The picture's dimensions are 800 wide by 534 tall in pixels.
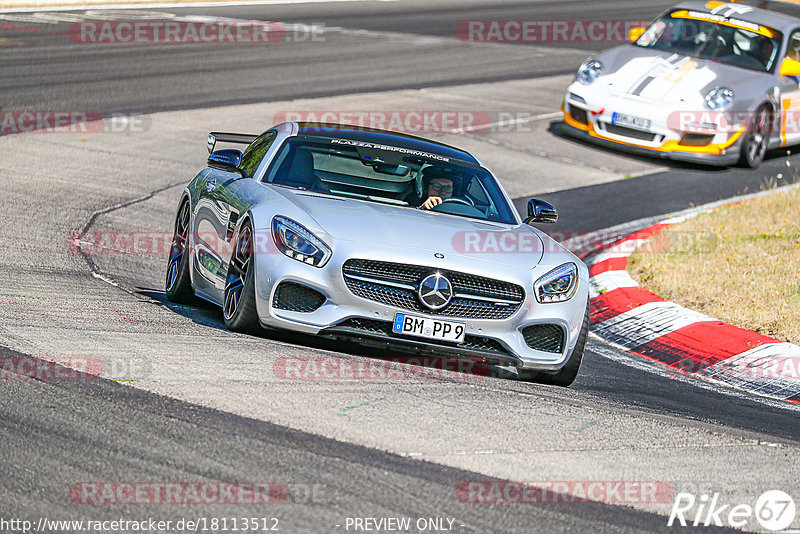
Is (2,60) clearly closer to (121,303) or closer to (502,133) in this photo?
(502,133)

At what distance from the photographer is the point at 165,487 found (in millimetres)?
4445

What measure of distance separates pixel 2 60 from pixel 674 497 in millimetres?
15768

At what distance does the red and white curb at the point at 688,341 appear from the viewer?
8.08m

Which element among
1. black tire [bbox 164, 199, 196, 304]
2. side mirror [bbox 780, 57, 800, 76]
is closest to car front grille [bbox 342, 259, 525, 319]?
black tire [bbox 164, 199, 196, 304]

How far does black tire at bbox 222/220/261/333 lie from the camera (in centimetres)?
685

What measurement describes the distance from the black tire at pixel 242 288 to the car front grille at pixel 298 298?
0.53 feet

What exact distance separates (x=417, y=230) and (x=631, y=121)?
8927 mm

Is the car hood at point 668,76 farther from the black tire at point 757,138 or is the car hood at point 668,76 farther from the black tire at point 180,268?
the black tire at point 180,268

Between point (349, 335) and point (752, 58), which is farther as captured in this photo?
point (752, 58)

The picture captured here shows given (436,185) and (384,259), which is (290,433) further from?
(436,185)

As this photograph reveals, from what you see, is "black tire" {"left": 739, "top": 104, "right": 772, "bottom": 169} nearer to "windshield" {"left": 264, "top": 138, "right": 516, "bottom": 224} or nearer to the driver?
"windshield" {"left": 264, "top": 138, "right": 516, "bottom": 224}

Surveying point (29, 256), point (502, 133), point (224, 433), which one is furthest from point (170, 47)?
point (224, 433)

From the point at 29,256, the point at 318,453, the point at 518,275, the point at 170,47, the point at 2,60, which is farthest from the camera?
the point at 170,47

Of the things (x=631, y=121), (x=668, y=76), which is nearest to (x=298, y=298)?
(x=631, y=121)
